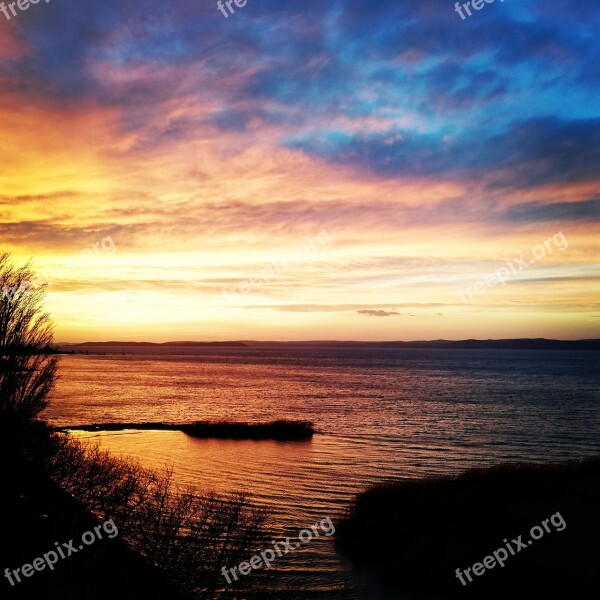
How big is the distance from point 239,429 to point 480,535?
142ft

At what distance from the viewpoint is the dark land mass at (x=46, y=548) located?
17641mm

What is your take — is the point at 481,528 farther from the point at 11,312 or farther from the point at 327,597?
the point at 11,312

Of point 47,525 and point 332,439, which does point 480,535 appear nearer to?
point 47,525

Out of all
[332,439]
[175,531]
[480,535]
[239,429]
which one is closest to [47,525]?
[175,531]

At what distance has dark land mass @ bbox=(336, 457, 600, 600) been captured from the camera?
21.1 meters

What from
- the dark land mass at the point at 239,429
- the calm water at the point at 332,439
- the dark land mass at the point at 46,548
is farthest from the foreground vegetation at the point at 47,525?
the dark land mass at the point at 239,429

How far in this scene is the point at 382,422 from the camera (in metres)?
72.1

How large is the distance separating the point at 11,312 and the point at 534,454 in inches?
1934

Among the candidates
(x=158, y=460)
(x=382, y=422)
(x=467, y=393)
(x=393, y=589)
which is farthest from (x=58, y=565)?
(x=467, y=393)

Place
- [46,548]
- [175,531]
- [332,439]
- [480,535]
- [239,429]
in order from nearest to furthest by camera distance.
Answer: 1. [175,531]
2. [46,548]
3. [480,535]
4. [332,439]
5. [239,429]

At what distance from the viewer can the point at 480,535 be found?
81.7 ft

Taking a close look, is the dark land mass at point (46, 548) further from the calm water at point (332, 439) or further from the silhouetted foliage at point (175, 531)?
the calm water at point (332, 439)

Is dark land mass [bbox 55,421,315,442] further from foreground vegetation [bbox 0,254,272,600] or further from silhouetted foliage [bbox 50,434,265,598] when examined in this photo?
foreground vegetation [bbox 0,254,272,600]

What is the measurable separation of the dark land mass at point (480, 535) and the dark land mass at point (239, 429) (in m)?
29.2
